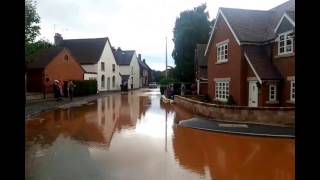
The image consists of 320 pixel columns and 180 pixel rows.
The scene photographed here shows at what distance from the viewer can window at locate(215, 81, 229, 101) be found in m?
26.1

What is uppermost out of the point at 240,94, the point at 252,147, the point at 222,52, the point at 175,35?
the point at 175,35

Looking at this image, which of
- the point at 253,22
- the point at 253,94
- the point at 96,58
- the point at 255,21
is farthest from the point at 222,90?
the point at 96,58

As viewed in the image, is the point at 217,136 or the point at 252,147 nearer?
the point at 252,147

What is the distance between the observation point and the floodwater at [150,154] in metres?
8.12

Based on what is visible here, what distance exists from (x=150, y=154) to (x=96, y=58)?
44636mm

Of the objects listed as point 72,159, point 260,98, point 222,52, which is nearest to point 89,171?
point 72,159

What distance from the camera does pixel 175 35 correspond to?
171 feet

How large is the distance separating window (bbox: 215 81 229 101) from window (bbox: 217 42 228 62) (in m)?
1.77

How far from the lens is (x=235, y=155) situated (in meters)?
10.4

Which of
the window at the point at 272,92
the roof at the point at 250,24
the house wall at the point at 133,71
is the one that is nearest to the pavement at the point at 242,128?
the window at the point at 272,92
